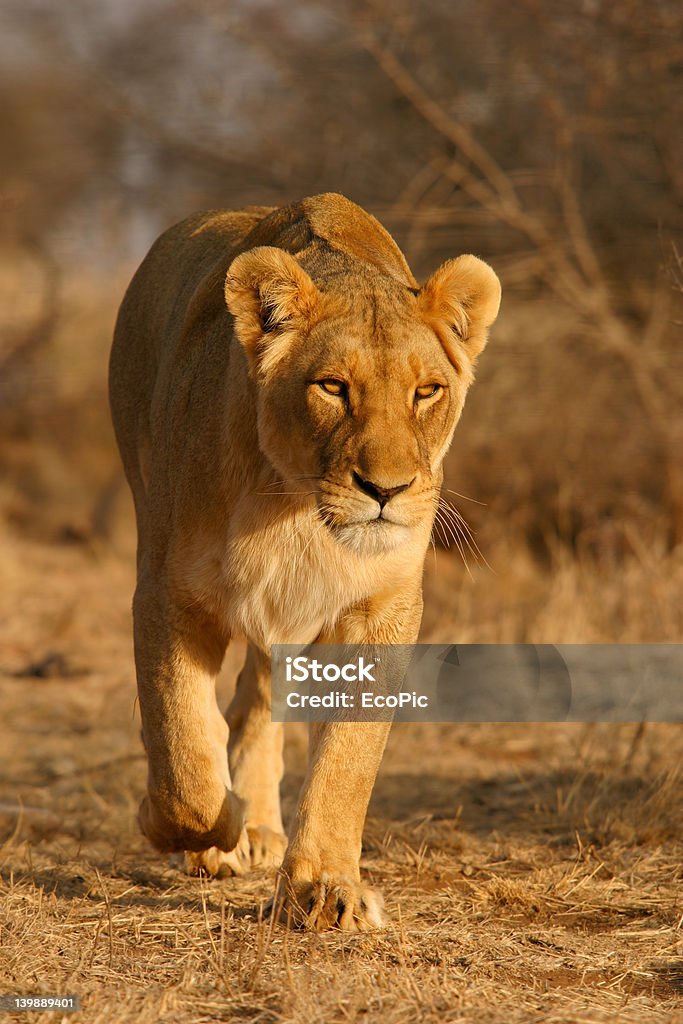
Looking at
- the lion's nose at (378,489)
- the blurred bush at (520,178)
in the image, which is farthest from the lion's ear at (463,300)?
the blurred bush at (520,178)

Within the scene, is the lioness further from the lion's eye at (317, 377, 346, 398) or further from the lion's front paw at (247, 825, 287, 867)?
the lion's front paw at (247, 825, 287, 867)

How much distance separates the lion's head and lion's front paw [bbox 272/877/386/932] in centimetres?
84

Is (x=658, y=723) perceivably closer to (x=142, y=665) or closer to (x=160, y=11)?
(x=142, y=665)

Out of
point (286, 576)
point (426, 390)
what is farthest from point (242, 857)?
point (426, 390)

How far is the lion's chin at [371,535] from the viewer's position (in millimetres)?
3242

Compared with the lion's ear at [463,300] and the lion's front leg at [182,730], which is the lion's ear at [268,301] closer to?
the lion's ear at [463,300]

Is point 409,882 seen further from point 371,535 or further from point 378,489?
point 378,489

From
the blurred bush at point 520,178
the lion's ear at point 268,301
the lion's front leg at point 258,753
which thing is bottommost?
the lion's front leg at point 258,753

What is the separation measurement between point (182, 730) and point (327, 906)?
0.58 metres

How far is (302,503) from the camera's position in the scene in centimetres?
353

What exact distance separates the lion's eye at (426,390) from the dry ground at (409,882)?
1292 mm

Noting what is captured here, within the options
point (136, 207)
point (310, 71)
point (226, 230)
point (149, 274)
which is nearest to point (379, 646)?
point (226, 230)

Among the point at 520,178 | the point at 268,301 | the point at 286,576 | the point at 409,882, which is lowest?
the point at 409,882

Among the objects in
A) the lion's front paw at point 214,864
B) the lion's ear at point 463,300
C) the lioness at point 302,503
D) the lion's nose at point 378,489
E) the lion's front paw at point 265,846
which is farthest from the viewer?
the lion's front paw at point 265,846
